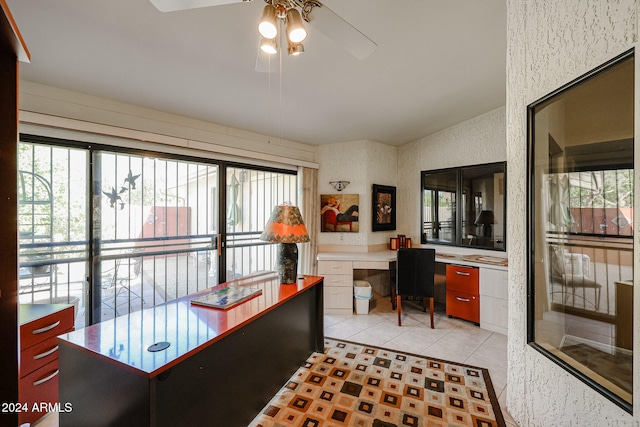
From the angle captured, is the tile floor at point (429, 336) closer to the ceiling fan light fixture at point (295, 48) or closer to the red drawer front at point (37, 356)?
the red drawer front at point (37, 356)

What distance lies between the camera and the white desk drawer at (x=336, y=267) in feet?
11.6

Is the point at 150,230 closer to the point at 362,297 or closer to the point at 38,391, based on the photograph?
the point at 38,391

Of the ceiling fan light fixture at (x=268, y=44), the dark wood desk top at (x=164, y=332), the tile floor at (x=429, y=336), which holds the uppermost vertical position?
the ceiling fan light fixture at (x=268, y=44)

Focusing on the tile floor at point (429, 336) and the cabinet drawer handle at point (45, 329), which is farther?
the tile floor at point (429, 336)

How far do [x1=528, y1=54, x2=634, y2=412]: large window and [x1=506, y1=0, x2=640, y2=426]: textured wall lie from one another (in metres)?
0.05

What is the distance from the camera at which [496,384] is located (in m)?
2.12

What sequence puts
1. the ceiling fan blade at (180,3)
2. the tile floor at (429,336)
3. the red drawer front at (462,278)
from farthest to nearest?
the red drawer front at (462,278) < the tile floor at (429,336) < the ceiling fan blade at (180,3)

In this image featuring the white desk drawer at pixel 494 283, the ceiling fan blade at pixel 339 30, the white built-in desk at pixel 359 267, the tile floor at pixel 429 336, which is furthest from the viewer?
the white built-in desk at pixel 359 267

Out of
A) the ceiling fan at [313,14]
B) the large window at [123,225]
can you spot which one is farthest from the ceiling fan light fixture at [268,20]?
the large window at [123,225]

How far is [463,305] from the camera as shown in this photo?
332 centimetres

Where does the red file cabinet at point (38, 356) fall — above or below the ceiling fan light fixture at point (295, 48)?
below

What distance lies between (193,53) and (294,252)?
67.5 inches

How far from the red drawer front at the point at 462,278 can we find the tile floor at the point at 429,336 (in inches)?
17.3

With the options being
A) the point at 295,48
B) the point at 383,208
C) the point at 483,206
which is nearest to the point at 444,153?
the point at 483,206
